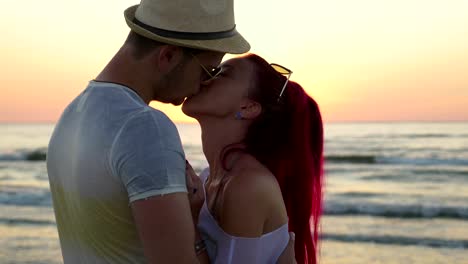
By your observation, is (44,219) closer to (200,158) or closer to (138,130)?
(138,130)

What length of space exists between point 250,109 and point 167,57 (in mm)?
834

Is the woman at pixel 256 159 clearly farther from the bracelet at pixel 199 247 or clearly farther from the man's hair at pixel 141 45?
the man's hair at pixel 141 45

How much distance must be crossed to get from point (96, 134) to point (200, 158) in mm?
24883

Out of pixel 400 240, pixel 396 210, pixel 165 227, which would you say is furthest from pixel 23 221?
pixel 165 227

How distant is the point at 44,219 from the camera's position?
13281mm

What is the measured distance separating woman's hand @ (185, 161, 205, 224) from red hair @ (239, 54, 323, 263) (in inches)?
25.1

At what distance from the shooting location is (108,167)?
2.02m

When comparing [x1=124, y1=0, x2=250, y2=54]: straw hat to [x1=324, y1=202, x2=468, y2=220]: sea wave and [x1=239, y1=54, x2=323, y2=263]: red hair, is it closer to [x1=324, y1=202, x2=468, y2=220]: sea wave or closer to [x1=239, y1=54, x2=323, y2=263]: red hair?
[x1=239, y1=54, x2=323, y2=263]: red hair

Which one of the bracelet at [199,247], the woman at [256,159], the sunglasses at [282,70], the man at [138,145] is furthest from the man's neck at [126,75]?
the sunglasses at [282,70]

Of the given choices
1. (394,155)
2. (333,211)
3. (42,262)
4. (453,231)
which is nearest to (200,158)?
(394,155)

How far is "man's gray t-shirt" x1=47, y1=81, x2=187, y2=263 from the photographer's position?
1944 mm

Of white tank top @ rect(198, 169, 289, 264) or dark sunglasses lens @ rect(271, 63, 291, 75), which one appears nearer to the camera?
white tank top @ rect(198, 169, 289, 264)

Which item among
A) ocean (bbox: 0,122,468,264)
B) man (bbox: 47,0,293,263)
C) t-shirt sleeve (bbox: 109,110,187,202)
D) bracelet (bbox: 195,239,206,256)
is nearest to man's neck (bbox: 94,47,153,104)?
man (bbox: 47,0,293,263)

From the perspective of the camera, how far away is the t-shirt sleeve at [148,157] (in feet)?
6.36
